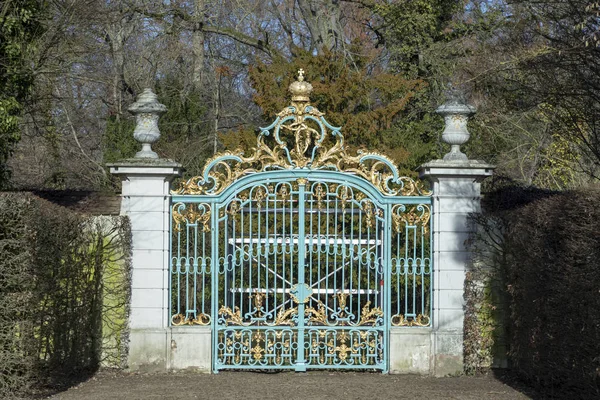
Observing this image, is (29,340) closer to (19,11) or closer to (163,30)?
(19,11)

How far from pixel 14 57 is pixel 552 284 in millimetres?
6775

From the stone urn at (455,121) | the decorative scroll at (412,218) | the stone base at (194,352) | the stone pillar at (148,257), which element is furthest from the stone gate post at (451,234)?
the stone pillar at (148,257)

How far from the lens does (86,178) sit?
19375mm

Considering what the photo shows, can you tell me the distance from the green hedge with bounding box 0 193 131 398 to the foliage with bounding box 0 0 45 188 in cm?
182

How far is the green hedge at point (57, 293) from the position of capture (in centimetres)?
815

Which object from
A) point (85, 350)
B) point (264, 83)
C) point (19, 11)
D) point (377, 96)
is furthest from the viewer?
point (377, 96)

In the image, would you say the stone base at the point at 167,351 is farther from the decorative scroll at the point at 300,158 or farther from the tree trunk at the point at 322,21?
the tree trunk at the point at 322,21

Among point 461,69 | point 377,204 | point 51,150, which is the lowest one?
point 377,204

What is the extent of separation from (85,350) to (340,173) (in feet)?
11.0

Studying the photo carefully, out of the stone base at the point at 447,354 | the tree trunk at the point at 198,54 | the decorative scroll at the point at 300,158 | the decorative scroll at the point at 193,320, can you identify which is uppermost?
the tree trunk at the point at 198,54

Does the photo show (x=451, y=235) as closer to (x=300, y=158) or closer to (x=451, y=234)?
(x=451, y=234)

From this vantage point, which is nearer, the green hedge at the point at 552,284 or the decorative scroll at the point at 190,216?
the green hedge at the point at 552,284

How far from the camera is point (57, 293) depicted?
930cm

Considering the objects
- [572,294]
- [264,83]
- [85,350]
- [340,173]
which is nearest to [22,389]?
[85,350]
